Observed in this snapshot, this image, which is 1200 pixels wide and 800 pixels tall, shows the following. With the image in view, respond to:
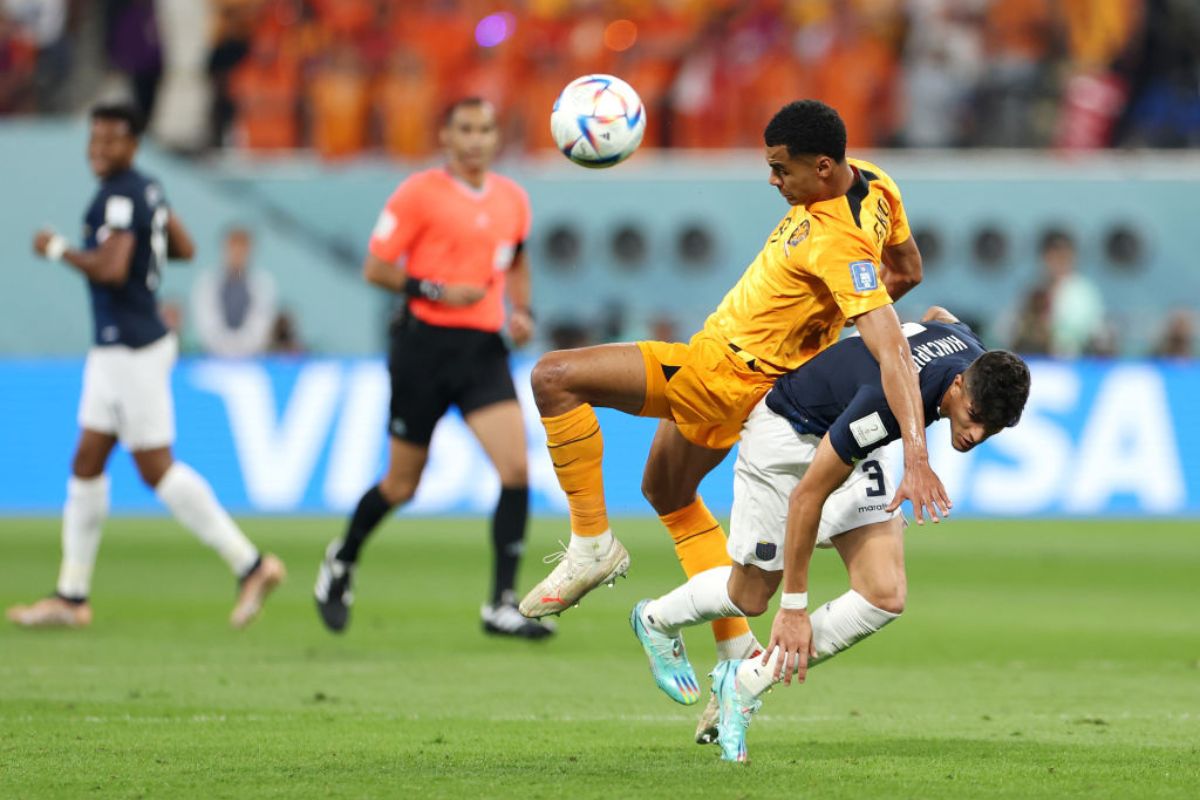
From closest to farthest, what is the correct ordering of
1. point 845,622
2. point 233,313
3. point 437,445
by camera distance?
point 845,622 < point 437,445 < point 233,313

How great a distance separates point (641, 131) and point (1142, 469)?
10406 millimetres

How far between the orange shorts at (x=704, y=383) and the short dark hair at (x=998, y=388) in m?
1.10

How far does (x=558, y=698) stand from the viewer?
8.02m

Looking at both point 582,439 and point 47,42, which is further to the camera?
point 47,42

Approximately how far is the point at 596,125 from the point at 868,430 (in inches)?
74.6

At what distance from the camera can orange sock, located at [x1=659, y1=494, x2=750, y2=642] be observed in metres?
7.27

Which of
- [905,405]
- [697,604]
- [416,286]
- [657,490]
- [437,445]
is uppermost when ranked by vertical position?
[905,405]

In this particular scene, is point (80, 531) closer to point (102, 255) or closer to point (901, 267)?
point (102, 255)

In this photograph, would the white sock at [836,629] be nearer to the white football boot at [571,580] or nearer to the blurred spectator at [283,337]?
the white football boot at [571,580]

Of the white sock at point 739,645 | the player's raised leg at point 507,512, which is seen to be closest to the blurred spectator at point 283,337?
the player's raised leg at point 507,512

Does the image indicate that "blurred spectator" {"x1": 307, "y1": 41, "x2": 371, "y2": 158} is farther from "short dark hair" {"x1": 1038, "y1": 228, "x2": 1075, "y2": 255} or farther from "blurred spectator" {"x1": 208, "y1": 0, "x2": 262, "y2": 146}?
"short dark hair" {"x1": 1038, "y1": 228, "x2": 1075, "y2": 255}

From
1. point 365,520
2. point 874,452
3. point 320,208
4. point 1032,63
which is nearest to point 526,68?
point 320,208

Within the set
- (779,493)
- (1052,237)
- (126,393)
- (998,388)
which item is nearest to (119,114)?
(126,393)

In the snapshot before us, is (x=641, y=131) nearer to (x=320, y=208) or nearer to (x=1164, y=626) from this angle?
(x=1164, y=626)
